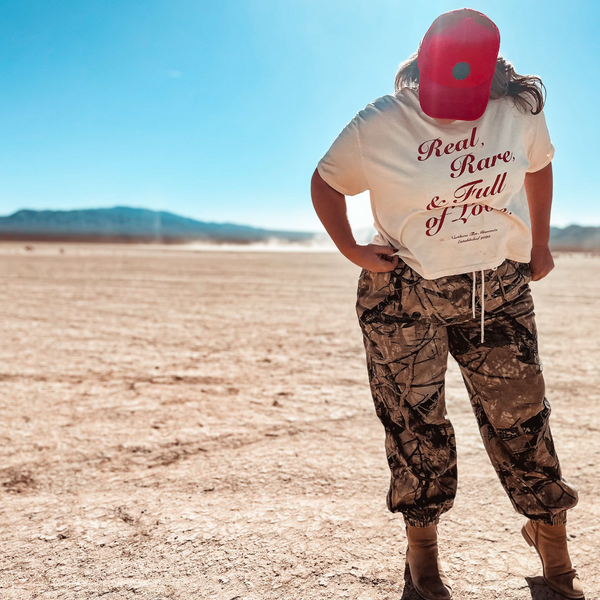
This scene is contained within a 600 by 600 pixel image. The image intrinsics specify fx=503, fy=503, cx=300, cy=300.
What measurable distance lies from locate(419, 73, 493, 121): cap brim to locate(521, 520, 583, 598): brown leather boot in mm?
1366

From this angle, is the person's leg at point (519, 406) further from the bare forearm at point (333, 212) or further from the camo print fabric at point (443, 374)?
the bare forearm at point (333, 212)

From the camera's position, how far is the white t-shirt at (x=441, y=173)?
1.48 m

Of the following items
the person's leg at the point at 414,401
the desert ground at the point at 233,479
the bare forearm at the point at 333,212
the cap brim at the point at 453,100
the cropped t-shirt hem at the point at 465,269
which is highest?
the cap brim at the point at 453,100

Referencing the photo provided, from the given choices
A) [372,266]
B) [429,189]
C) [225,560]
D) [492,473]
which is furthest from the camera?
[492,473]

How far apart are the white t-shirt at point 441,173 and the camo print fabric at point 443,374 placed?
0.09 m

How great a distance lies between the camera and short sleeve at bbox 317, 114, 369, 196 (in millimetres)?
1533

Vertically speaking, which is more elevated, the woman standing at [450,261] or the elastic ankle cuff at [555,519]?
the woman standing at [450,261]

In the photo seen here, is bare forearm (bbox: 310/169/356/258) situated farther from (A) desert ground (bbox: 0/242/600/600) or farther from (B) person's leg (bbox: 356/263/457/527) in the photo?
(A) desert ground (bbox: 0/242/600/600)

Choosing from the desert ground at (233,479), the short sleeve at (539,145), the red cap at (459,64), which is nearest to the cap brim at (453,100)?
the red cap at (459,64)

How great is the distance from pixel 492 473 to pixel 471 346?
3.94 ft

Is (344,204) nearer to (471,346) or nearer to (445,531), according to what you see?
(471,346)

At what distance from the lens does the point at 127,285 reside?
38.0 ft

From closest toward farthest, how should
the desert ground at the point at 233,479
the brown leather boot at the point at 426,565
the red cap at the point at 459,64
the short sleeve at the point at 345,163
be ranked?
the red cap at the point at 459,64, the short sleeve at the point at 345,163, the brown leather boot at the point at 426,565, the desert ground at the point at 233,479

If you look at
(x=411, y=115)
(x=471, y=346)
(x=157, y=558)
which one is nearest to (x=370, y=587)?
(x=157, y=558)
